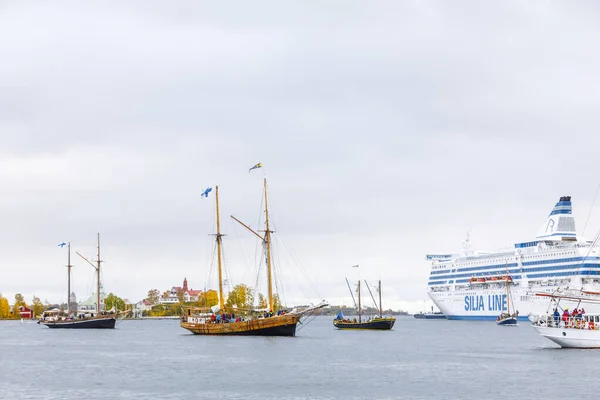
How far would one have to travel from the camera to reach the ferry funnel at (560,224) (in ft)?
639

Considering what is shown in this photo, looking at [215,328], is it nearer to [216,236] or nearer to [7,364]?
[216,236]

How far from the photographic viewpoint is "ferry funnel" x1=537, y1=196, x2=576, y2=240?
195m

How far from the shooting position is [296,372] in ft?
233

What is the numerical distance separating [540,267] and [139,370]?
424 ft

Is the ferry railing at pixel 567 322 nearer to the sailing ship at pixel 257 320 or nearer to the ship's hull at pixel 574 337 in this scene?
the ship's hull at pixel 574 337

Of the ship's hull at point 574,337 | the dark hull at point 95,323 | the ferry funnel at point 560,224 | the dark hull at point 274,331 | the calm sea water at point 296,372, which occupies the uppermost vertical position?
the ferry funnel at point 560,224

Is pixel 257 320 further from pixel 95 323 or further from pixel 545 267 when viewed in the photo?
pixel 545 267

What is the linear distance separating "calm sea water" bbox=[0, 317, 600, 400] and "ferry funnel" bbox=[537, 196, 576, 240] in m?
92.6

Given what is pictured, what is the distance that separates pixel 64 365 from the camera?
80938 millimetres

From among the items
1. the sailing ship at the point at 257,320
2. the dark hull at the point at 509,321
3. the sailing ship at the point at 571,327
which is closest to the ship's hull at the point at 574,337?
the sailing ship at the point at 571,327

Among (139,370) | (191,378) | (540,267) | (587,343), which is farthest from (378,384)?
(540,267)

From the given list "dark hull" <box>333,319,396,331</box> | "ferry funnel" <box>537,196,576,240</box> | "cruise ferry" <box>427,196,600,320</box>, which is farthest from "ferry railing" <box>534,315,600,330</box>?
"ferry funnel" <box>537,196,576,240</box>

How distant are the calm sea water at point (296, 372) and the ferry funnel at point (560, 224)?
92578 millimetres

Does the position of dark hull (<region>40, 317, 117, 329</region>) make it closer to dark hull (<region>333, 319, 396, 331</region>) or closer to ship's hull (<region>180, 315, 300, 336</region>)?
dark hull (<region>333, 319, 396, 331</region>)
